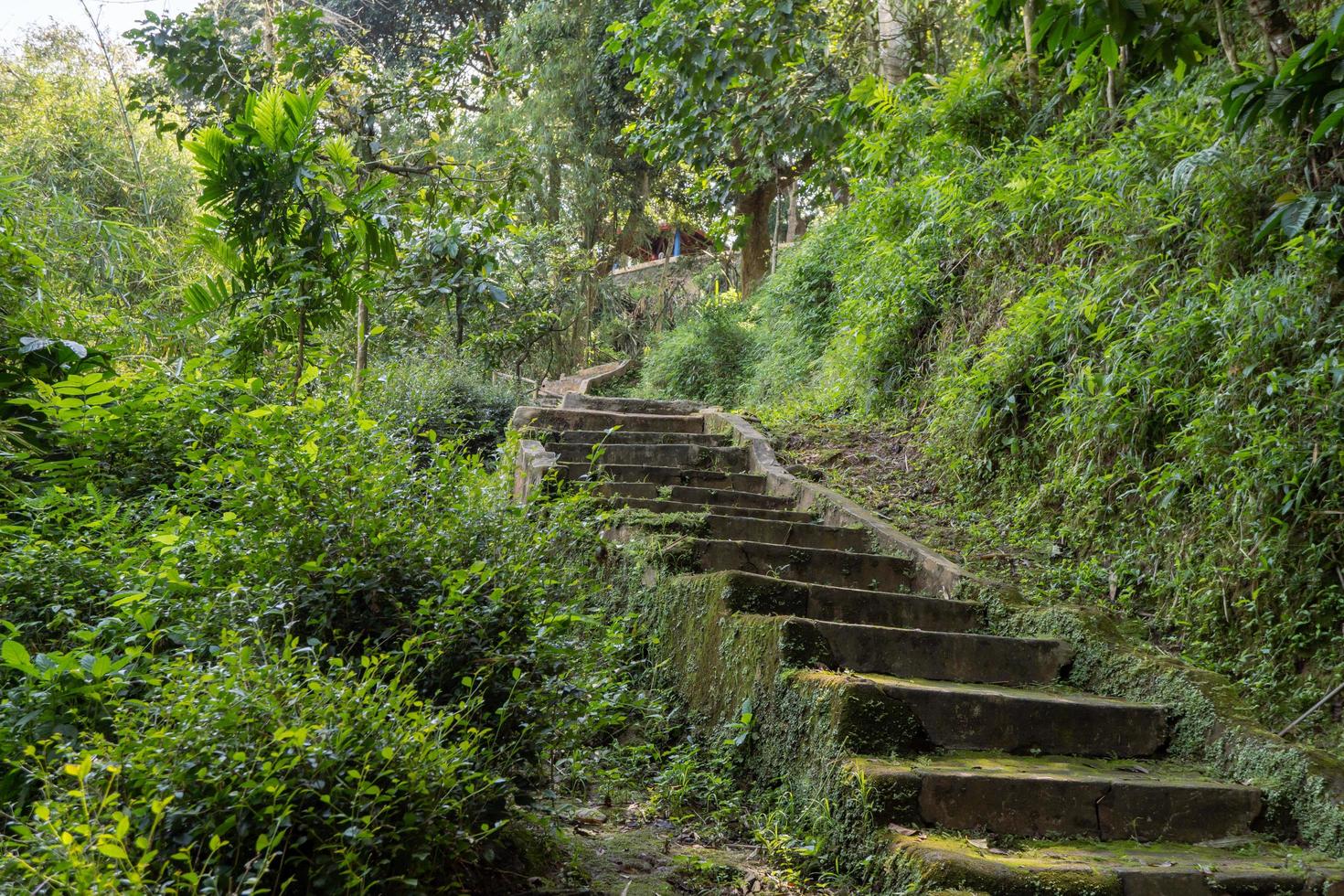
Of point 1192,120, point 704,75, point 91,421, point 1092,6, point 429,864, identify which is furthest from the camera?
point 704,75

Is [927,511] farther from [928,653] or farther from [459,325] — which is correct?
[459,325]

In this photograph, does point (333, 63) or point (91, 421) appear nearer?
point (91, 421)

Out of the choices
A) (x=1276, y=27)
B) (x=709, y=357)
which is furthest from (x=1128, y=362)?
(x=709, y=357)

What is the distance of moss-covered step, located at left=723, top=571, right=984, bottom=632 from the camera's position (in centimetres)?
405

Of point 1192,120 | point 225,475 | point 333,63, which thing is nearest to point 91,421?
point 225,475

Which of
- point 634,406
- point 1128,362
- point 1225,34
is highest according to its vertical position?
point 1225,34

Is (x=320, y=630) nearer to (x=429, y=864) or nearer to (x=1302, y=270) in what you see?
(x=429, y=864)

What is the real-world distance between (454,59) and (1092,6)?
5845 mm

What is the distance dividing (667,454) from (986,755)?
4.23 m

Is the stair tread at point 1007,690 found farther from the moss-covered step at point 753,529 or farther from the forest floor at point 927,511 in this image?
the moss-covered step at point 753,529

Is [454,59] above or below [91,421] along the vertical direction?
above

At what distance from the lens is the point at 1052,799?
312 cm

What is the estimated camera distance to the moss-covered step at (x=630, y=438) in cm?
760

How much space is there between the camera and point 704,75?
796cm
